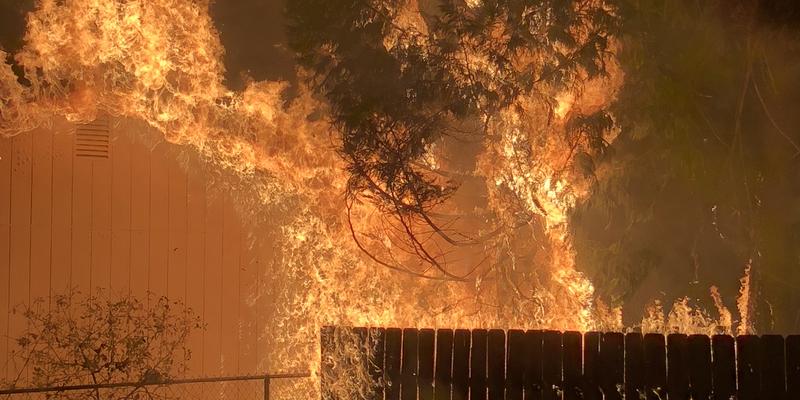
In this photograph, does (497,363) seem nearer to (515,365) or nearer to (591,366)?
(515,365)

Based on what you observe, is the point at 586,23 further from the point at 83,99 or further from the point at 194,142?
the point at 83,99

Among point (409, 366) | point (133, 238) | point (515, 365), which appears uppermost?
point (133, 238)

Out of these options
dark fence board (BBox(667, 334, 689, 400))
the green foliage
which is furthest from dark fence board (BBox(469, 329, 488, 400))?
the green foliage

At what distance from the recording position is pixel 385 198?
39.1 ft

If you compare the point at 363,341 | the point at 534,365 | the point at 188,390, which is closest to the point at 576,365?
the point at 534,365

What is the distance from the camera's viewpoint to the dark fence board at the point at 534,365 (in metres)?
7.96

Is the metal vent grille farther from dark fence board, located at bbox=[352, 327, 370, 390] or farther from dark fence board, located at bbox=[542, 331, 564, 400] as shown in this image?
dark fence board, located at bbox=[542, 331, 564, 400]

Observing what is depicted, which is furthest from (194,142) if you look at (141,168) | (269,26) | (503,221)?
(503,221)

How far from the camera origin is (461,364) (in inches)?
342

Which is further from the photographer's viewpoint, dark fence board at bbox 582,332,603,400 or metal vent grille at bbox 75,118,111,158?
metal vent grille at bbox 75,118,111,158

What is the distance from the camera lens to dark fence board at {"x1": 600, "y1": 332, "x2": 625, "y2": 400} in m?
7.48

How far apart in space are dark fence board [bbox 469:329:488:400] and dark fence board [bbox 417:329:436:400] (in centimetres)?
55

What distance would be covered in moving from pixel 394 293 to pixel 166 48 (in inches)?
174

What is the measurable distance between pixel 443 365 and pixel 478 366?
1.48 ft
